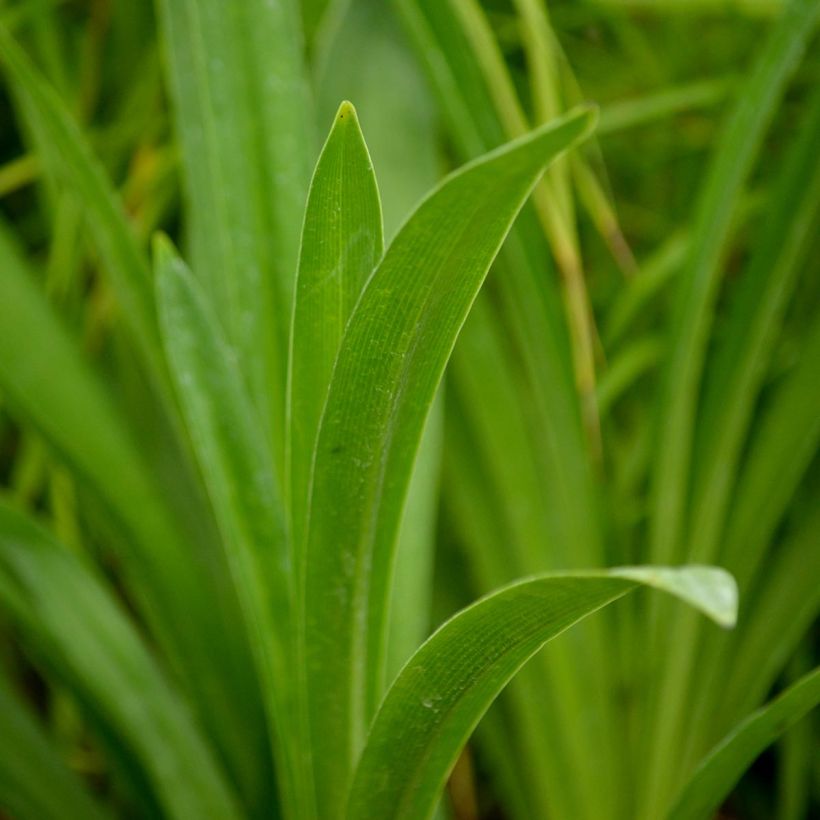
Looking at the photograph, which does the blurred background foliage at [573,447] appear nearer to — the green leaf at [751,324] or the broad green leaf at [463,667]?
the green leaf at [751,324]

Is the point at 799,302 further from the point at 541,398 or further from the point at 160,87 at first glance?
the point at 160,87

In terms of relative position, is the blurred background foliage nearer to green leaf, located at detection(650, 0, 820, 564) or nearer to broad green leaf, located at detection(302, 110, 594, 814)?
green leaf, located at detection(650, 0, 820, 564)

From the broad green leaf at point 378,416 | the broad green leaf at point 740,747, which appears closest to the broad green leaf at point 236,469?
the broad green leaf at point 378,416

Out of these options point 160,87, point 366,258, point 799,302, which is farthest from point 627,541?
point 160,87

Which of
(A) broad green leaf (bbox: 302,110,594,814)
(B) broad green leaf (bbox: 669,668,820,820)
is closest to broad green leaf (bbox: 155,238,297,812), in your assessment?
(A) broad green leaf (bbox: 302,110,594,814)

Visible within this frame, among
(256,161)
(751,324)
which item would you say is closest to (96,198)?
(256,161)

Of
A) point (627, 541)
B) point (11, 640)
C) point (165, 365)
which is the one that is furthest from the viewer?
point (11, 640)

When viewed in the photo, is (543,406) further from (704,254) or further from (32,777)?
(32,777)
